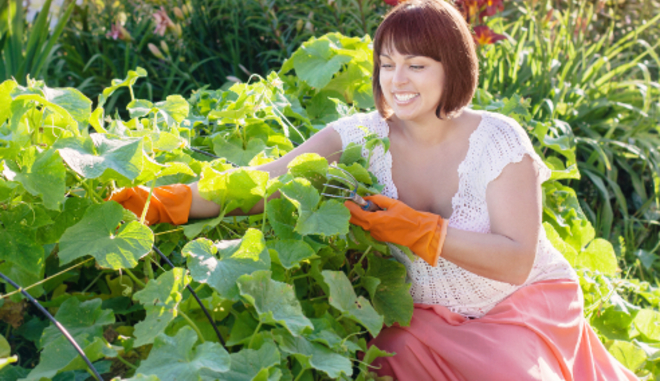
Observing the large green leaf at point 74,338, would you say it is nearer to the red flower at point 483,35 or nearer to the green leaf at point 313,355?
the green leaf at point 313,355

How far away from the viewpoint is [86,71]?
3709 millimetres

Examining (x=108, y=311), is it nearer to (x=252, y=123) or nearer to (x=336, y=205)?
(x=336, y=205)

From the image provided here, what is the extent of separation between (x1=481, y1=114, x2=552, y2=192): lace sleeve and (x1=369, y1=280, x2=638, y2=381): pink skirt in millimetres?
311

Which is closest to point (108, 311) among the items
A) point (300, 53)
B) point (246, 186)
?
point (246, 186)

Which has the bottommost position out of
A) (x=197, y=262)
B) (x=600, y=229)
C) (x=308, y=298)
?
(x=600, y=229)

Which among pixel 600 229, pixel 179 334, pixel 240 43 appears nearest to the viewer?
pixel 179 334

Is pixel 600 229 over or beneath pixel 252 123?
beneath

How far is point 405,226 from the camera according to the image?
120 centimetres

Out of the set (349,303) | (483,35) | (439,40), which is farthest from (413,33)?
(483,35)

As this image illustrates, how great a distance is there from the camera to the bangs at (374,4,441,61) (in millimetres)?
1327

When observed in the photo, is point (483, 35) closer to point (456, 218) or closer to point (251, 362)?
point (456, 218)

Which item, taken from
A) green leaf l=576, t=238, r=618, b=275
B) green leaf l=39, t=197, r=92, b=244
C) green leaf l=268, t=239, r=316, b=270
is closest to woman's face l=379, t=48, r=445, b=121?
green leaf l=268, t=239, r=316, b=270

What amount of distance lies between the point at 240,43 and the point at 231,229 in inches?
101

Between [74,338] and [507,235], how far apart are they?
0.92m
